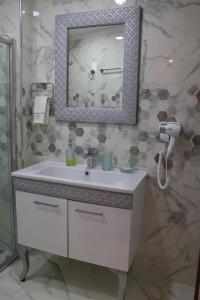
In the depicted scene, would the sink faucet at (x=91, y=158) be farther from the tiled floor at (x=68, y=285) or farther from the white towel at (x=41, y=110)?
the tiled floor at (x=68, y=285)

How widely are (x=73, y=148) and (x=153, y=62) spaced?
0.85 meters

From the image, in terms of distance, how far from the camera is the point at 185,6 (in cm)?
159

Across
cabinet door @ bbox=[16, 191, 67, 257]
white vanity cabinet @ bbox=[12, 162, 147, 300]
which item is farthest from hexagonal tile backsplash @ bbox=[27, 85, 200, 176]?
cabinet door @ bbox=[16, 191, 67, 257]

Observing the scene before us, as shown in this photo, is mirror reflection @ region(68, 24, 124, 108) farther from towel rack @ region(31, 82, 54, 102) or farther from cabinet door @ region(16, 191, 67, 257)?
cabinet door @ region(16, 191, 67, 257)

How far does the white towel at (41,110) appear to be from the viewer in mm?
1964

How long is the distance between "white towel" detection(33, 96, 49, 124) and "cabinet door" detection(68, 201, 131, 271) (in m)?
0.76

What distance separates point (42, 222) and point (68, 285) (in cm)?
56

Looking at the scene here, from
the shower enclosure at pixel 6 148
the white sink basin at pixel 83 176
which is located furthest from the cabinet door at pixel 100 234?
the shower enclosure at pixel 6 148

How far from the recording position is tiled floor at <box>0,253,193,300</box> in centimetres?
172

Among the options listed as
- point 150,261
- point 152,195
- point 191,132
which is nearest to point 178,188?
point 152,195

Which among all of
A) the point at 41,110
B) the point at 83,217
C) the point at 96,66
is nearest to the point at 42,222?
the point at 83,217

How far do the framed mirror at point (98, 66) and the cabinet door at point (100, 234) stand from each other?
2.20 feet

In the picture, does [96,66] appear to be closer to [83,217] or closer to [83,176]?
[83,176]

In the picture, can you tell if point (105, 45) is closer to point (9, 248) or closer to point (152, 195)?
point (152, 195)
